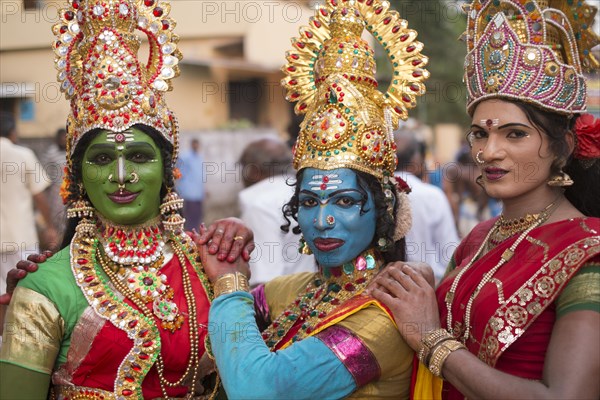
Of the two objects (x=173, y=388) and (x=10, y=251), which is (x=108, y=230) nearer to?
(x=173, y=388)

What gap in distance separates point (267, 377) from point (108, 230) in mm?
1021

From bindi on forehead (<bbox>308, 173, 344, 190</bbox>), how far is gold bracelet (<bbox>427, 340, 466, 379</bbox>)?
782mm

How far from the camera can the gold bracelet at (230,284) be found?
319 centimetres

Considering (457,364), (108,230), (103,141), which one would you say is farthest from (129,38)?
(457,364)

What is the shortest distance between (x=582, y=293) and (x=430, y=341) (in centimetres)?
58

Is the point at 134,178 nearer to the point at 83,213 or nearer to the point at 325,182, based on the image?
the point at 83,213

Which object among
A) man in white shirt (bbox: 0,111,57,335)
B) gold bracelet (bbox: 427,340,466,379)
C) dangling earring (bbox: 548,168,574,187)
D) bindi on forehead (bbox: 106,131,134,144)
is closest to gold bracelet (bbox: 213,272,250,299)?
bindi on forehead (bbox: 106,131,134,144)

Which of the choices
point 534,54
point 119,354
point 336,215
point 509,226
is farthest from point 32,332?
point 534,54

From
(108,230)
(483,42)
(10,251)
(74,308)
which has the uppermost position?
(483,42)

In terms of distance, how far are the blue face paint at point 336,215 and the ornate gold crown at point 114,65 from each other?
28.2 inches

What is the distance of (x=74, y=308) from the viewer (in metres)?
3.07

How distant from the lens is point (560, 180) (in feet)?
9.56

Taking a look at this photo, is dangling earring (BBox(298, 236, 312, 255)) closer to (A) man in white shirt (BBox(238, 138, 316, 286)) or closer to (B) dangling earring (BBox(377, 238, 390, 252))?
(B) dangling earring (BBox(377, 238, 390, 252))

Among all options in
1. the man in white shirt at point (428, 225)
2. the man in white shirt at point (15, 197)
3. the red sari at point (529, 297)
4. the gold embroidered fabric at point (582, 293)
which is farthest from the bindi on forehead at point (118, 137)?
the man in white shirt at point (15, 197)
